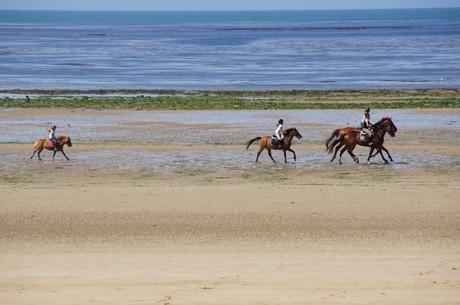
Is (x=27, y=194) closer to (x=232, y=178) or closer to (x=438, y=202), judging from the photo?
(x=232, y=178)

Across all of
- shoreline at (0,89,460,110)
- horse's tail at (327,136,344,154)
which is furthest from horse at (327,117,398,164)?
shoreline at (0,89,460,110)

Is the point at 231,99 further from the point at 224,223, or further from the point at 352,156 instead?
the point at 224,223

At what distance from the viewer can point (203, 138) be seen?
30172 millimetres

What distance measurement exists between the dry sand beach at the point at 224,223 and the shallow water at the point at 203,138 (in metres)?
0.11

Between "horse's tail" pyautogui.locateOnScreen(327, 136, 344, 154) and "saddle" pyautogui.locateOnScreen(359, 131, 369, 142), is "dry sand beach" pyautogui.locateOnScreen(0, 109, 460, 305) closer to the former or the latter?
"horse's tail" pyautogui.locateOnScreen(327, 136, 344, 154)

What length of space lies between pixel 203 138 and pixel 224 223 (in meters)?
13.9

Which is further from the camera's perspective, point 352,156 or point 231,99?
point 231,99

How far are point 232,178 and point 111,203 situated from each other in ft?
16.7

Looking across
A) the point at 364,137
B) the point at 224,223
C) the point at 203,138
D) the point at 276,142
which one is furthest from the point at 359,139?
the point at 224,223

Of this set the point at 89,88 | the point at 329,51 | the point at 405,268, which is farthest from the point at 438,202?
the point at 329,51

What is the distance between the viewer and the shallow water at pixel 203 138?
2445 cm

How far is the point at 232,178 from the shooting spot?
22.7 metres

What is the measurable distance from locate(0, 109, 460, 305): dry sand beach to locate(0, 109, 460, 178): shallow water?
111 millimetres

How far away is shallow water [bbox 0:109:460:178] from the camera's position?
24453 mm
